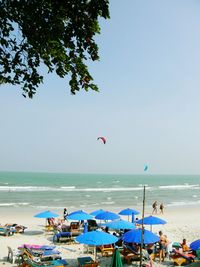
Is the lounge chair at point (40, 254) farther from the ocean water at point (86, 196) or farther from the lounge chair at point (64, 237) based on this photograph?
the ocean water at point (86, 196)

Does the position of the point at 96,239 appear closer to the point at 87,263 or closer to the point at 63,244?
the point at 87,263

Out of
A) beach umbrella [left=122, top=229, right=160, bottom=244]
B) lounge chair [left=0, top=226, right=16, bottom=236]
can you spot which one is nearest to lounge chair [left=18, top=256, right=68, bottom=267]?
beach umbrella [left=122, top=229, right=160, bottom=244]

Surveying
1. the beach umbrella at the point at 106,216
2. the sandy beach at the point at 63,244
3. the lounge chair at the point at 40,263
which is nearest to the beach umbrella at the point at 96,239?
the lounge chair at the point at 40,263

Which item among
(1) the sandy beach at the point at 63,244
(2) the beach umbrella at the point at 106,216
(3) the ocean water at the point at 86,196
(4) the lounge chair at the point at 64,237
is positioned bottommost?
(3) the ocean water at the point at 86,196

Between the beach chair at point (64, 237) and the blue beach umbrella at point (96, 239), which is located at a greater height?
the blue beach umbrella at point (96, 239)

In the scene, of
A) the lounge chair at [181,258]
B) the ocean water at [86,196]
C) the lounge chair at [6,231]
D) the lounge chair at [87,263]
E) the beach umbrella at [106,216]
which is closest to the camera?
the lounge chair at [87,263]

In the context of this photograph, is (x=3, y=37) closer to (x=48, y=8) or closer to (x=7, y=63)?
(x=7, y=63)

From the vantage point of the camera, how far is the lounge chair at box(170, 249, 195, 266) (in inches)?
506

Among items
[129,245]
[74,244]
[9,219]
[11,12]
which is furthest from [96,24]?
[9,219]

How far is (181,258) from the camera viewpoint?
42.6 ft

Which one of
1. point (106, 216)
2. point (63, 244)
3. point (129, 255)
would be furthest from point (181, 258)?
point (63, 244)

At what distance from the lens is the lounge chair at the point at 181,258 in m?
12.9

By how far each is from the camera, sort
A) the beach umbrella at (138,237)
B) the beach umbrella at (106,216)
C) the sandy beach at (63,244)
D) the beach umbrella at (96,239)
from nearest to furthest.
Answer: the beach umbrella at (96,239), the beach umbrella at (138,237), the sandy beach at (63,244), the beach umbrella at (106,216)

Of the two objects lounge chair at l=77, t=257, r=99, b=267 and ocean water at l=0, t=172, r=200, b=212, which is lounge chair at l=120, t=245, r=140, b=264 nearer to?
lounge chair at l=77, t=257, r=99, b=267
